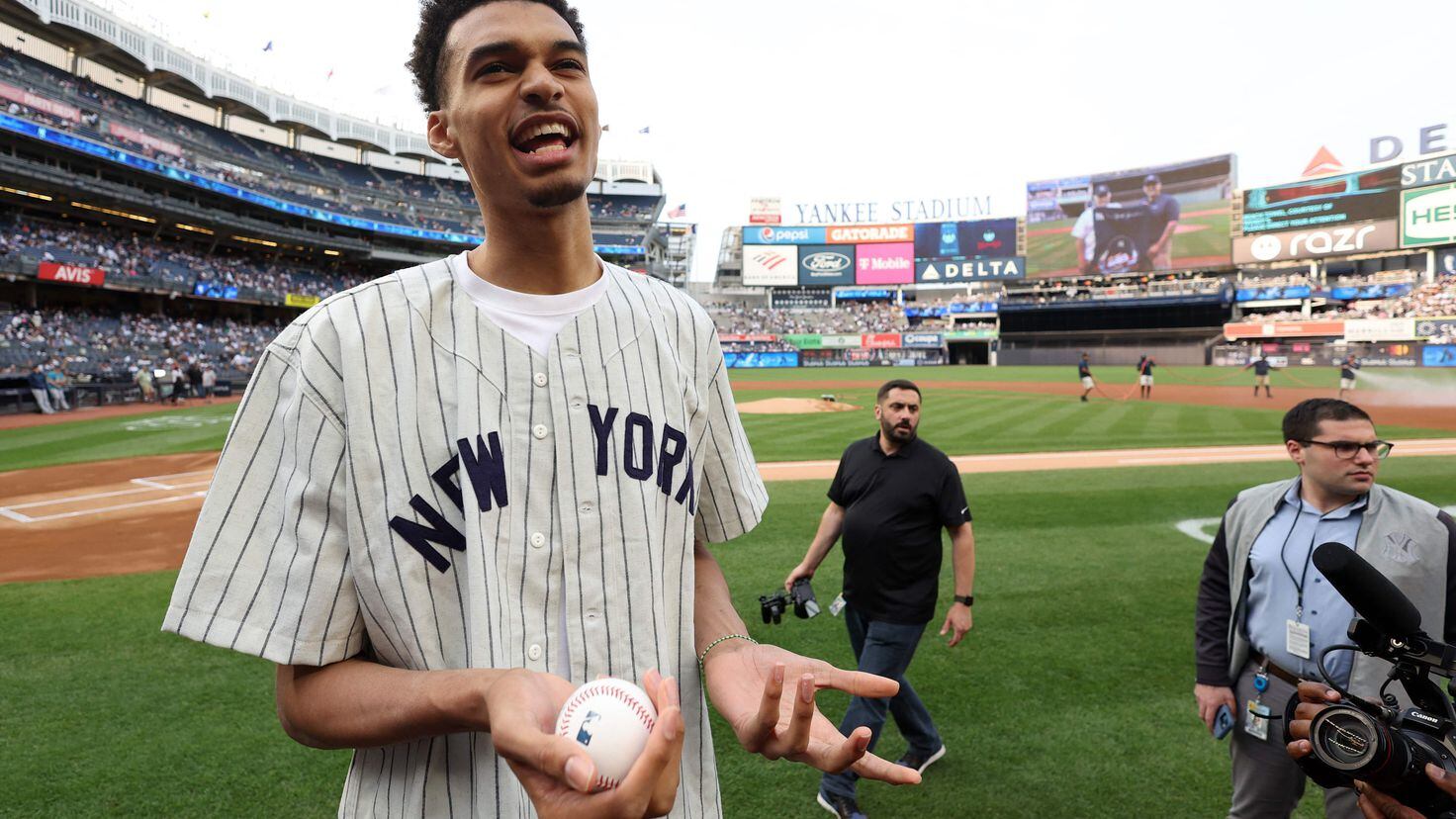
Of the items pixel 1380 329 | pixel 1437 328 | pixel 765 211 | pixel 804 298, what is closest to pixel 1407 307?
pixel 1380 329

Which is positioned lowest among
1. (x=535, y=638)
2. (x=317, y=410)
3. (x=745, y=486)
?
(x=535, y=638)

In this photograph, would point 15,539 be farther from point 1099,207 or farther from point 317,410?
point 1099,207

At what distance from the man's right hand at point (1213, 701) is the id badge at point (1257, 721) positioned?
0.12 meters

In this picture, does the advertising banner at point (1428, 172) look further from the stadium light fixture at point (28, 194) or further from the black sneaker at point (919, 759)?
the stadium light fixture at point (28, 194)

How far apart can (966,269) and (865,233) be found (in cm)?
1126

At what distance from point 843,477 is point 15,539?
10698 mm

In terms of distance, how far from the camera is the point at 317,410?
1275 mm

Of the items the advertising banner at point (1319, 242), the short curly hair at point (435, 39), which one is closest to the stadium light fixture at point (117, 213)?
the short curly hair at point (435, 39)

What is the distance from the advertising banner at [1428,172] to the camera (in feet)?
185

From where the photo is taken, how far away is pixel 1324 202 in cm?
6128

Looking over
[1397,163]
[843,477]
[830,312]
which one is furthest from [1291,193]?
[843,477]

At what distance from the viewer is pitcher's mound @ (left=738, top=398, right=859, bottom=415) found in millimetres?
24598

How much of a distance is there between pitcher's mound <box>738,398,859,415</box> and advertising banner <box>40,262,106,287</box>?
31429 mm

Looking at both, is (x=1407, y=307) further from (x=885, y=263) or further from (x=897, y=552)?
(x=897, y=552)
